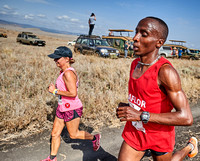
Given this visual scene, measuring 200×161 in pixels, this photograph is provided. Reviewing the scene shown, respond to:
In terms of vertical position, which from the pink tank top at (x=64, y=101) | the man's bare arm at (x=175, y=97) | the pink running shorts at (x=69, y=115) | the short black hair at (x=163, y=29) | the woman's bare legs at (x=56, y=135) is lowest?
the woman's bare legs at (x=56, y=135)

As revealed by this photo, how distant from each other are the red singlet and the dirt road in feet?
4.10

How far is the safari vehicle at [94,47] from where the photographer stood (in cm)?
1287

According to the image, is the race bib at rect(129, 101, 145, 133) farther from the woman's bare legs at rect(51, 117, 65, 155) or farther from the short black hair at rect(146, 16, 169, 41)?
the woman's bare legs at rect(51, 117, 65, 155)

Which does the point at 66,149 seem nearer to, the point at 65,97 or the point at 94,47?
the point at 65,97

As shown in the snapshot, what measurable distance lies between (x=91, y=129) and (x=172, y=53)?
19014 mm

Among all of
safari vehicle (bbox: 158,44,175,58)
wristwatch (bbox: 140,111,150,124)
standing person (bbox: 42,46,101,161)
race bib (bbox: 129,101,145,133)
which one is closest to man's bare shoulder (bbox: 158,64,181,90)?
wristwatch (bbox: 140,111,150,124)

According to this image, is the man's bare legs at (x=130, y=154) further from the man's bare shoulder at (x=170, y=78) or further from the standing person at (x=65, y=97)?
the standing person at (x=65, y=97)

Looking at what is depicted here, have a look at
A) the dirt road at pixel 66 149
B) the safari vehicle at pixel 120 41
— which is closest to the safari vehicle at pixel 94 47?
the safari vehicle at pixel 120 41

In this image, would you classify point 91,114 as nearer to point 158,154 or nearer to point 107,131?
point 107,131

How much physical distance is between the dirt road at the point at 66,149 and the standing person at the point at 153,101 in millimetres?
1186

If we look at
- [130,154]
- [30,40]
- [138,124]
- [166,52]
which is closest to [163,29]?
[138,124]

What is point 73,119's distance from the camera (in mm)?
2717

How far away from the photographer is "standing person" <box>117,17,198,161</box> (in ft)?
4.97

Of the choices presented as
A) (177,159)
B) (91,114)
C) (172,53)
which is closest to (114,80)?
(91,114)
